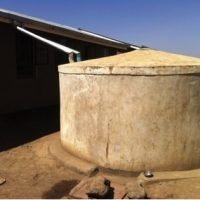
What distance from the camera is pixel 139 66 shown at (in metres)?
6.30

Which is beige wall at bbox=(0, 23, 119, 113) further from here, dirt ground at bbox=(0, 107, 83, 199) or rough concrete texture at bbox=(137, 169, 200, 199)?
rough concrete texture at bbox=(137, 169, 200, 199)

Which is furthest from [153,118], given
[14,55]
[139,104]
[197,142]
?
[14,55]

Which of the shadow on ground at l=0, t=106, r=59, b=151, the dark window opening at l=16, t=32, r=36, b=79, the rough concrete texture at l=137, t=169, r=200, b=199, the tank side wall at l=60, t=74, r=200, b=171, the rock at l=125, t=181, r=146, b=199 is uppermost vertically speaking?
the dark window opening at l=16, t=32, r=36, b=79

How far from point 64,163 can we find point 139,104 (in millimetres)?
1812

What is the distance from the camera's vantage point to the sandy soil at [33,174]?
5.74 metres

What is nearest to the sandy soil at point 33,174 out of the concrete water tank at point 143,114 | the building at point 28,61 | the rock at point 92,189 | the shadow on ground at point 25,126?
the rock at point 92,189

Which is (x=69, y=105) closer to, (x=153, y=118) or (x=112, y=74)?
(x=112, y=74)

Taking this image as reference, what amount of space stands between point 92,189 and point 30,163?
7.18ft

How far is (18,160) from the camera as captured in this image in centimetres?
717

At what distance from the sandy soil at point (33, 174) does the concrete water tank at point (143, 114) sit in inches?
28.5

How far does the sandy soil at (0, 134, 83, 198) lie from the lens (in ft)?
18.8

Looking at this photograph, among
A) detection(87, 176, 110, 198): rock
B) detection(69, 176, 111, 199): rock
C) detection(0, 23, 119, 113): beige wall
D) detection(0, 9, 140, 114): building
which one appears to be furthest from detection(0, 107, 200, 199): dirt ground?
detection(0, 9, 140, 114): building

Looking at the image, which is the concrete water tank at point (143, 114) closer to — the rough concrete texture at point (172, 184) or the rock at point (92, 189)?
the rough concrete texture at point (172, 184)

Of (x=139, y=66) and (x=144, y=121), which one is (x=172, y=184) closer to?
(x=144, y=121)
